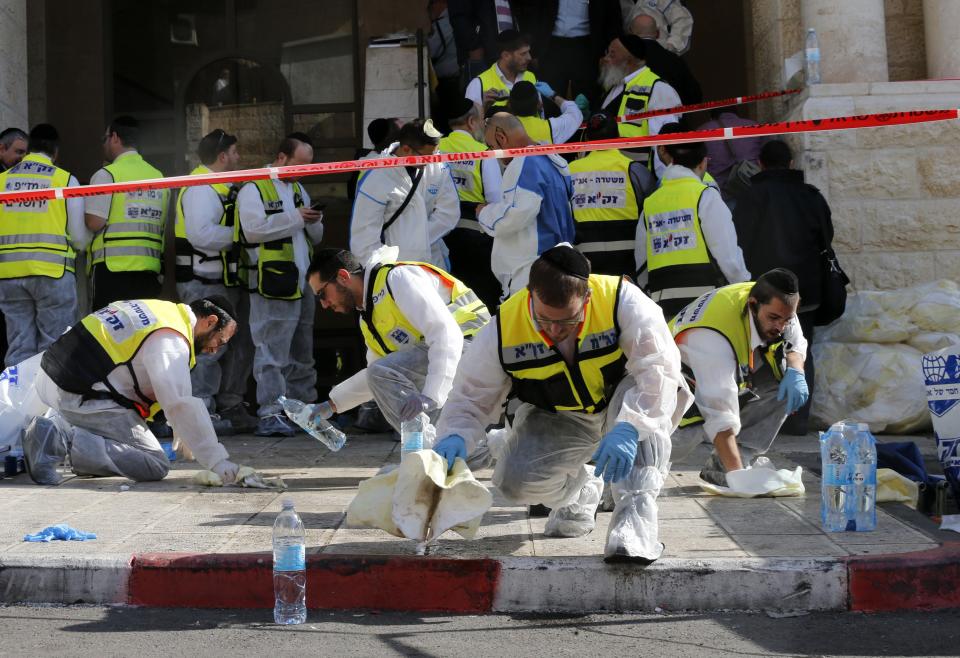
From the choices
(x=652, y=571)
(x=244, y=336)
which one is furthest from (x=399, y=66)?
(x=652, y=571)

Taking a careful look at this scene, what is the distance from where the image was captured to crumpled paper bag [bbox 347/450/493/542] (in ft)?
16.8

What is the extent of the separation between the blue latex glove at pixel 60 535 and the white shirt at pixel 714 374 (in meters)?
2.84

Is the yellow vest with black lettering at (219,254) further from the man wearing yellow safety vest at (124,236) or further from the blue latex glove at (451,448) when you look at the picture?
the blue latex glove at (451,448)

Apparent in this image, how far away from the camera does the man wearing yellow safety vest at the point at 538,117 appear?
9.26m

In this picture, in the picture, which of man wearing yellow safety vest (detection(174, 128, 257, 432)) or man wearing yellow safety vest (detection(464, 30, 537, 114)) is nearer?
man wearing yellow safety vest (detection(174, 128, 257, 432))

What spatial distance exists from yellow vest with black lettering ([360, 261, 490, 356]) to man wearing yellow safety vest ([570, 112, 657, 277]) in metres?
1.76

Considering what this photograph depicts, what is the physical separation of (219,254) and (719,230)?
3580 mm

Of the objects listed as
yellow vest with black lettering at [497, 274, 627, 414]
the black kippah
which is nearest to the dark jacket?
yellow vest with black lettering at [497, 274, 627, 414]

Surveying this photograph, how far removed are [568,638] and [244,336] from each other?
5719 mm

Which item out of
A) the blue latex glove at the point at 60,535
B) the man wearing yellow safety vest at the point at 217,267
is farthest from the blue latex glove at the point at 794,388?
the man wearing yellow safety vest at the point at 217,267

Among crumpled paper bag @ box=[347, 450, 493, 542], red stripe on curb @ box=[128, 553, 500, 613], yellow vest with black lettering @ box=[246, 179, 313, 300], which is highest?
yellow vest with black lettering @ box=[246, 179, 313, 300]

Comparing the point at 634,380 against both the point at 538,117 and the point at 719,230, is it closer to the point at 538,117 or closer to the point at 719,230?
the point at 719,230

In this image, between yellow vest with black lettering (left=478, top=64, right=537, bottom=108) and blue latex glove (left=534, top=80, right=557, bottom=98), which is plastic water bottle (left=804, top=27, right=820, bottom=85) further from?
yellow vest with black lettering (left=478, top=64, right=537, bottom=108)

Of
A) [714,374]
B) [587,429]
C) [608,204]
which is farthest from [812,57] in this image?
[587,429]
